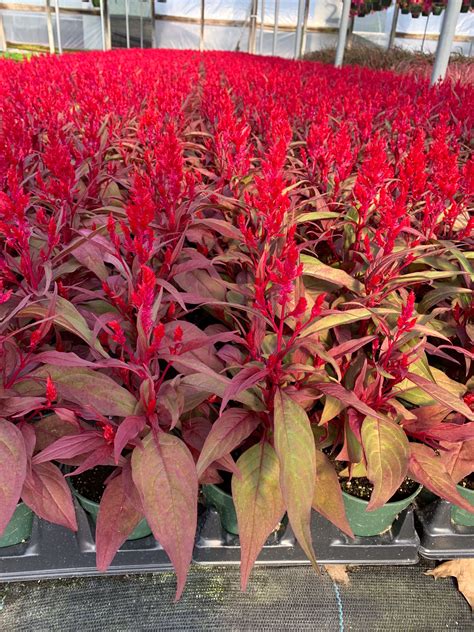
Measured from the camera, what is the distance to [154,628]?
1445mm

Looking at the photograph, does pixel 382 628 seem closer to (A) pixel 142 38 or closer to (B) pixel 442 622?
(B) pixel 442 622

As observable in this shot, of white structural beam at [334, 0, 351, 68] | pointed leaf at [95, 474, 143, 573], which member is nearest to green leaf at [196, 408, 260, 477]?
pointed leaf at [95, 474, 143, 573]

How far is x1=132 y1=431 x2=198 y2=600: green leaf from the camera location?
87 centimetres

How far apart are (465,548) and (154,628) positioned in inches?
38.0

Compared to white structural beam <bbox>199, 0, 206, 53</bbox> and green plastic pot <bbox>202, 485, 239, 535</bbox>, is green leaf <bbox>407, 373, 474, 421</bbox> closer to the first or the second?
green plastic pot <bbox>202, 485, 239, 535</bbox>

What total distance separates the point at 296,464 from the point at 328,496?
0.27 m

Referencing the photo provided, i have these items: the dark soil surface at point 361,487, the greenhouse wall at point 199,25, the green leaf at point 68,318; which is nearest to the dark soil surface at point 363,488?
the dark soil surface at point 361,487

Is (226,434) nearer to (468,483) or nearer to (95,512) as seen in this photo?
(95,512)

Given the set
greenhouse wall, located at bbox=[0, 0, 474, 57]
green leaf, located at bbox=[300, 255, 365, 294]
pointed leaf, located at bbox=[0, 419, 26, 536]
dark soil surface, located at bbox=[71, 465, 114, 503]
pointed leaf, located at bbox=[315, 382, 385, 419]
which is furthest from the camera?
greenhouse wall, located at bbox=[0, 0, 474, 57]

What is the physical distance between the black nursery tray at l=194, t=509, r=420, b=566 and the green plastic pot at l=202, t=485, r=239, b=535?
0.02 meters

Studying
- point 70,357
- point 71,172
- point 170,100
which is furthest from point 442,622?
point 170,100

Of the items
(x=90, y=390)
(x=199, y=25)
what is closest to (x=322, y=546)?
(x=90, y=390)

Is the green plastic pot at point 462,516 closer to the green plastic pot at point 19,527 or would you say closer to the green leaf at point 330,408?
the green leaf at point 330,408

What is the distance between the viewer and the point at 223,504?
Answer: 136 centimetres
